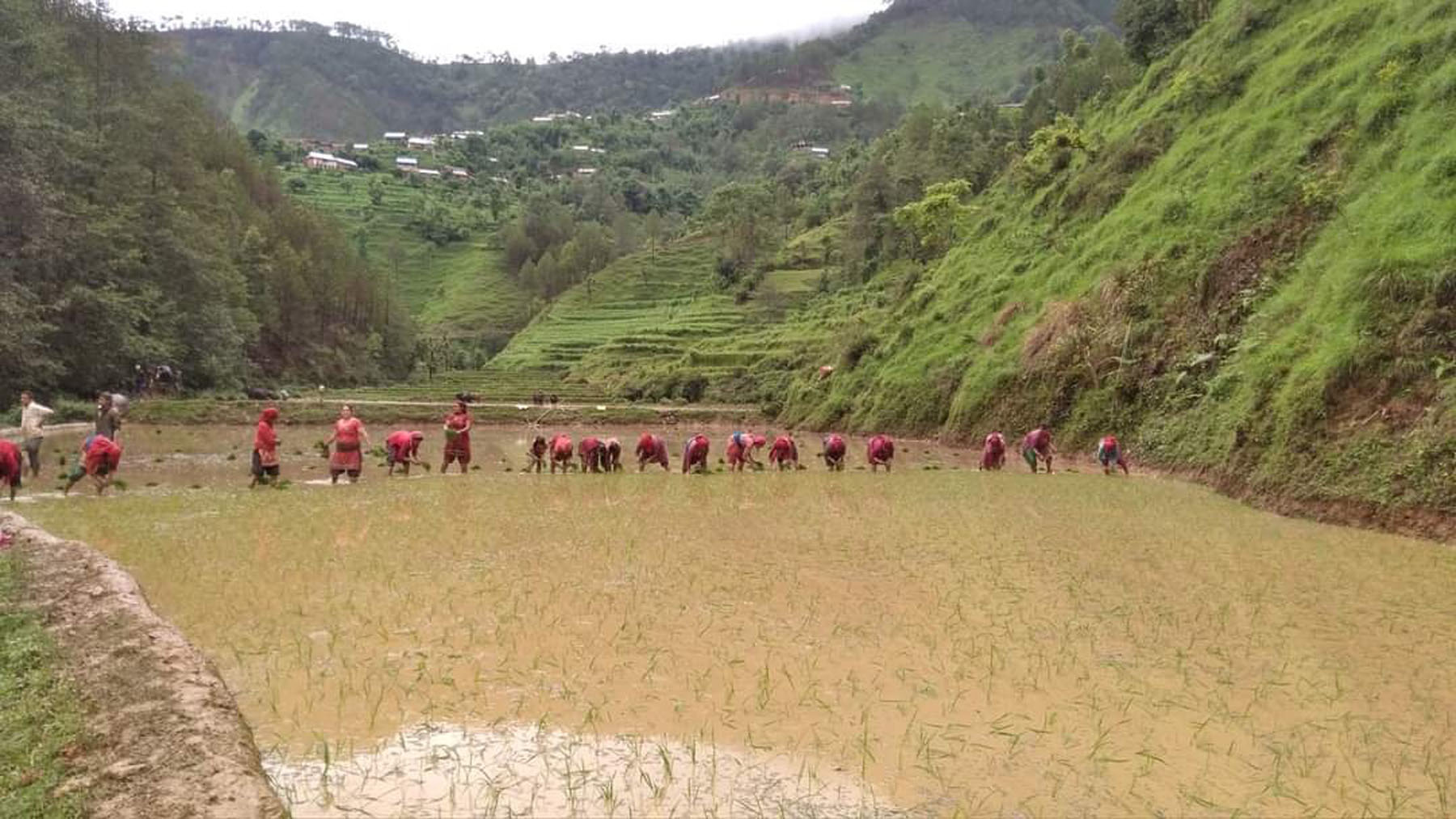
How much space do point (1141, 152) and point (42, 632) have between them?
32.2 m

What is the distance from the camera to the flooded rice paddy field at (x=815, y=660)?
4.58 meters

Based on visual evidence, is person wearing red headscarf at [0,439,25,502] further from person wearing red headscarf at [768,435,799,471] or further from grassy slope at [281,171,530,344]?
grassy slope at [281,171,530,344]

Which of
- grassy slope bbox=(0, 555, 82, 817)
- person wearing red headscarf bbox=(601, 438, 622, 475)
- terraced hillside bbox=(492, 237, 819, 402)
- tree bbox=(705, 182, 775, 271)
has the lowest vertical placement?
person wearing red headscarf bbox=(601, 438, 622, 475)

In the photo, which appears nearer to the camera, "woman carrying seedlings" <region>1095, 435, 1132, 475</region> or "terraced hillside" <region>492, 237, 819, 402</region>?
"woman carrying seedlings" <region>1095, 435, 1132, 475</region>

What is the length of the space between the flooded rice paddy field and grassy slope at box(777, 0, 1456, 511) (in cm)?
335

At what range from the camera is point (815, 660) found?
6340 millimetres

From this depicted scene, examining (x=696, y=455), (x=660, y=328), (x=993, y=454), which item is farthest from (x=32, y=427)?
(x=660, y=328)

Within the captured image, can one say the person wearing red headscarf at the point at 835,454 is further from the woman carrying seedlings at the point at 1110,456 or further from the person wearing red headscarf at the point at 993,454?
the woman carrying seedlings at the point at 1110,456

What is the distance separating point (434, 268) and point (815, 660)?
396ft

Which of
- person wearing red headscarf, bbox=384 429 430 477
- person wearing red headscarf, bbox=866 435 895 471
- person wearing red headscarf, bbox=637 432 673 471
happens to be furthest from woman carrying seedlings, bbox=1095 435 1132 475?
person wearing red headscarf, bbox=384 429 430 477

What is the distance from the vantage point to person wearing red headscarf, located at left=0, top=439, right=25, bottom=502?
1438 centimetres

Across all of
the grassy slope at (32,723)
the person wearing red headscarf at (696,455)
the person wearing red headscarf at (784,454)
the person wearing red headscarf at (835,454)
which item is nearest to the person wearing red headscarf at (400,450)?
the person wearing red headscarf at (696,455)

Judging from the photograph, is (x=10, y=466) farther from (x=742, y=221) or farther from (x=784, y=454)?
(x=742, y=221)

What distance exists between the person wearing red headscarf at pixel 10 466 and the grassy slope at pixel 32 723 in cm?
930
